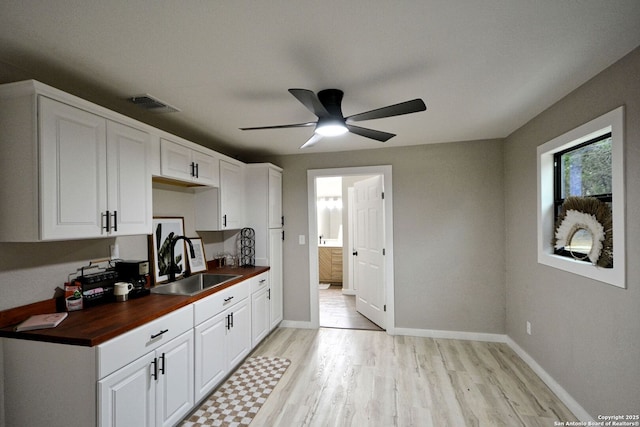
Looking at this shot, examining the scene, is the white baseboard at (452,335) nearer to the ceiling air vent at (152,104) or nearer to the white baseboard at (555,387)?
the white baseboard at (555,387)

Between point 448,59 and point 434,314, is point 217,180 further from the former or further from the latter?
point 434,314

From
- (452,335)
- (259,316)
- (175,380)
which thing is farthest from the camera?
(452,335)

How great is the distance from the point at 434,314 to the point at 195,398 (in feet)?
9.23

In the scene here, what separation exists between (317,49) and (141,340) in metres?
1.97

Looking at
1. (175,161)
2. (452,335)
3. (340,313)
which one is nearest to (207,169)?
(175,161)

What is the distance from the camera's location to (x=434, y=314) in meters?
3.73

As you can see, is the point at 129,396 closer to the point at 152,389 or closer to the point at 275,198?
the point at 152,389

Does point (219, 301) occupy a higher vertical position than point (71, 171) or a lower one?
lower

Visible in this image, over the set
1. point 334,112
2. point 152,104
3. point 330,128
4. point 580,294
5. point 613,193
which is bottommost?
point 580,294

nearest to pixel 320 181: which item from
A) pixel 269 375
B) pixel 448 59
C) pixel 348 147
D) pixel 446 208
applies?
→ pixel 348 147

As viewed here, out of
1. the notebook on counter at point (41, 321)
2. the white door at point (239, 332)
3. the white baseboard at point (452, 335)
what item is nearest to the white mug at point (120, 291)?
the notebook on counter at point (41, 321)

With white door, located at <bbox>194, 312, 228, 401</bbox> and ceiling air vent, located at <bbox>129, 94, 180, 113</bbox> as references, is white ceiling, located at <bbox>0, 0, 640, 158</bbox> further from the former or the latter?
white door, located at <bbox>194, 312, 228, 401</bbox>

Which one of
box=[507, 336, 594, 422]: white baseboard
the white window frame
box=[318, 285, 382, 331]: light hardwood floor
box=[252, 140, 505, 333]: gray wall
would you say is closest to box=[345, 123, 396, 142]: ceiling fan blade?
the white window frame

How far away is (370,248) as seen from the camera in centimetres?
432
